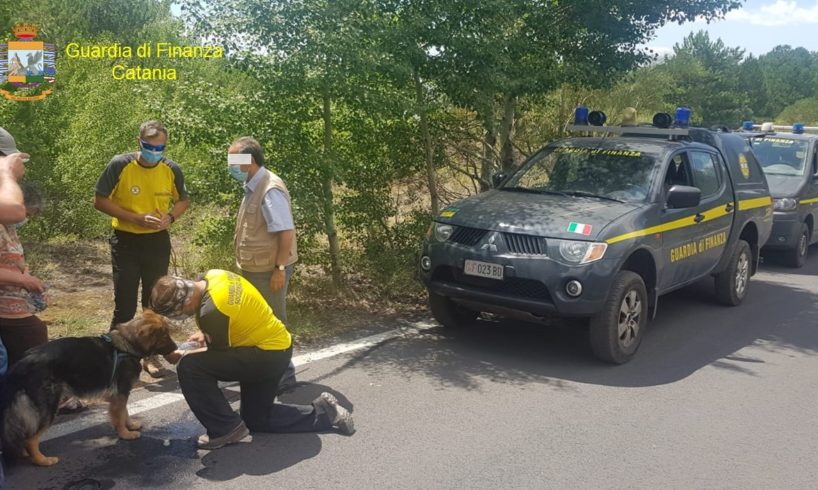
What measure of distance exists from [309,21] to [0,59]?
4.77m

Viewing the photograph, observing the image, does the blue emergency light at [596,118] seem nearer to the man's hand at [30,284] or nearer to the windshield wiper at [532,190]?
the windshield wiper at [532,190]

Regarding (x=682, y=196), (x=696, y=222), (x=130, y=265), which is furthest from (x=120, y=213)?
(x=696, y=222)

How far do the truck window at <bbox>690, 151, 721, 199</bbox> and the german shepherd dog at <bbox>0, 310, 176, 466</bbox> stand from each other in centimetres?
546

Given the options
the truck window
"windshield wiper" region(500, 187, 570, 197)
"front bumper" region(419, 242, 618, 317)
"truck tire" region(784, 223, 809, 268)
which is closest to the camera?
"front bumper" region(419, 242, 618, 317)

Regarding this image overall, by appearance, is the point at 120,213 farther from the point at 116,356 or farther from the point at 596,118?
the point at 596,118

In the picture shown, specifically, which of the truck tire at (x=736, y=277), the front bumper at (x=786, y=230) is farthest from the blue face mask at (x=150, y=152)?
the front bumper at (x=786, y=230)

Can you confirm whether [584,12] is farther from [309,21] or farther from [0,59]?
[0,59]

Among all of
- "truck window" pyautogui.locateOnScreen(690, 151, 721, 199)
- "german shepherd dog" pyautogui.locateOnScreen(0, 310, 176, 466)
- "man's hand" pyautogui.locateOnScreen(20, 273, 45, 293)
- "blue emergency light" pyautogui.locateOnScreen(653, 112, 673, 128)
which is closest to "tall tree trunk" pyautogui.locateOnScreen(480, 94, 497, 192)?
"blue emergency light" pyautogui.locateOnScreen(653, 112, 673, 128)

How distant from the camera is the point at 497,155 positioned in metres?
9.95

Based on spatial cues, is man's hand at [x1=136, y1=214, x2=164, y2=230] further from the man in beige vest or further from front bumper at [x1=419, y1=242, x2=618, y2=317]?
front bumper at [x1=419, y1=242, x2=618, y2=317]

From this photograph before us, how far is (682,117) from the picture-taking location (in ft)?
25.6

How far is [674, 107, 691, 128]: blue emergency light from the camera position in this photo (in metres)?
7.77

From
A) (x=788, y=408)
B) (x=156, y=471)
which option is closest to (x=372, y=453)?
(x=156, y=471)

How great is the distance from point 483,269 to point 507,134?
14.4ft
